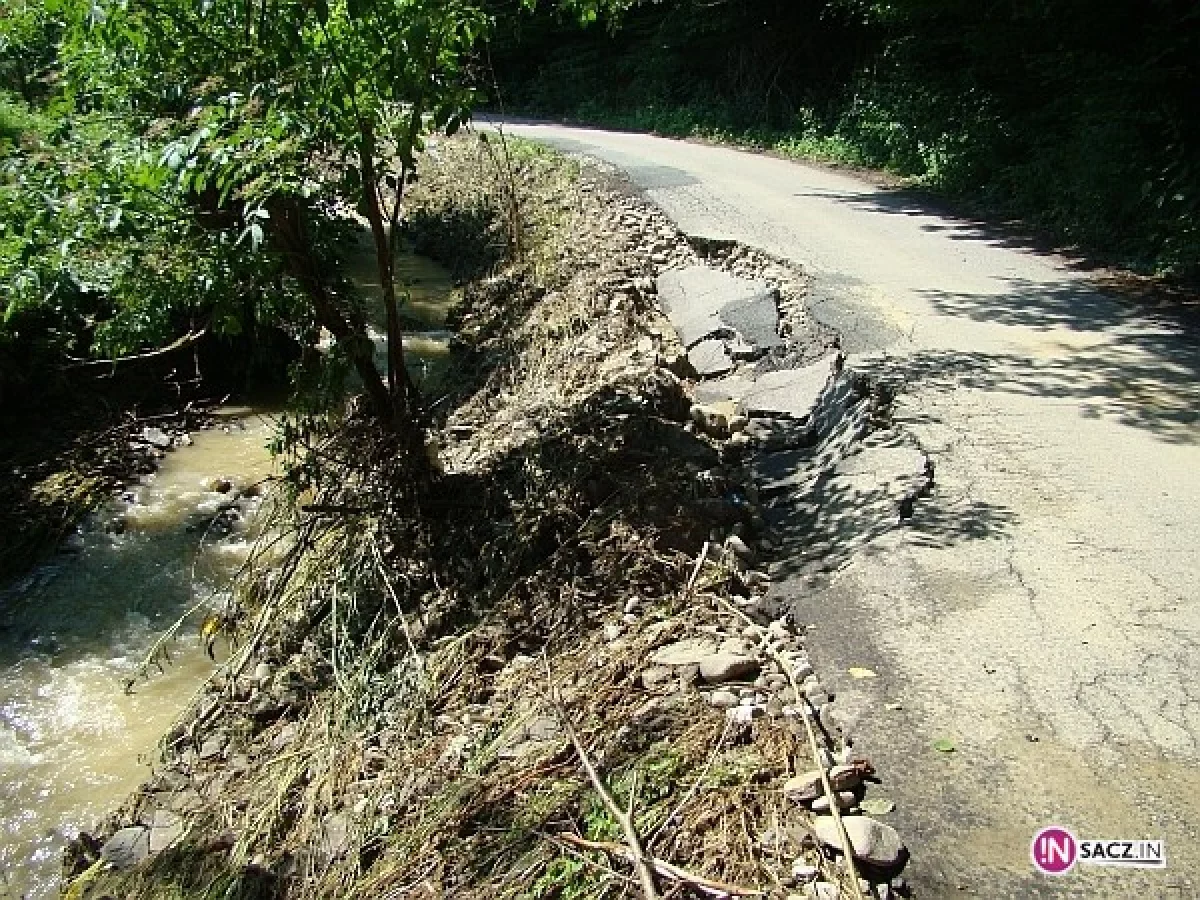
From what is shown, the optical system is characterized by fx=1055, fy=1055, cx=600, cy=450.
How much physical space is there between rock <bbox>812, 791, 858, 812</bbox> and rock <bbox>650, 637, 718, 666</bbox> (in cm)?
85

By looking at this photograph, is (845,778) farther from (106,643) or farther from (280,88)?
(106,643)

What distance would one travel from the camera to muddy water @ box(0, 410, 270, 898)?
4602mm

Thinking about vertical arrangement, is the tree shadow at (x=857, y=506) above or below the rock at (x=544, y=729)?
above

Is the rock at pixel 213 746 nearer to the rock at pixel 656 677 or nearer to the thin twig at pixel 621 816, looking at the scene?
the thin twig at pixel 621 816

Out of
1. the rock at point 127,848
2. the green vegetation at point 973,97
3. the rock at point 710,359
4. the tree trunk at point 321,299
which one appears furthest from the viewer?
the green vegetation at point 973,97

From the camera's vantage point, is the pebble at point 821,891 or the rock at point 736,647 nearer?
the pebble at point 821,891

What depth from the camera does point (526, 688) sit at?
13.3ft

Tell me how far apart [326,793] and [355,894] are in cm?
64

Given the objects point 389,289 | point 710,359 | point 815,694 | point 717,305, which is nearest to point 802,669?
point 815,694

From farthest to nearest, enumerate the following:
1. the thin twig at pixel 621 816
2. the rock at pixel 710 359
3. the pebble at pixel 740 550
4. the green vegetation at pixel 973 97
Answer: the green vegetation at pixel 973 97 < the rock at pixel 710 359 < the pebble at pixel 740 550 < the thin twig at pixel 621 816

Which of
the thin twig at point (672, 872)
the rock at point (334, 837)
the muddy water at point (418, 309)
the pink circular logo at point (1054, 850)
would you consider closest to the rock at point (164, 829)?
the rock at point (334, 837)

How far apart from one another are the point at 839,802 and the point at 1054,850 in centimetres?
55

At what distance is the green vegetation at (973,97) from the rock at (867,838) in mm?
4356

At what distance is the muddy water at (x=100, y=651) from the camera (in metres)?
4.60
